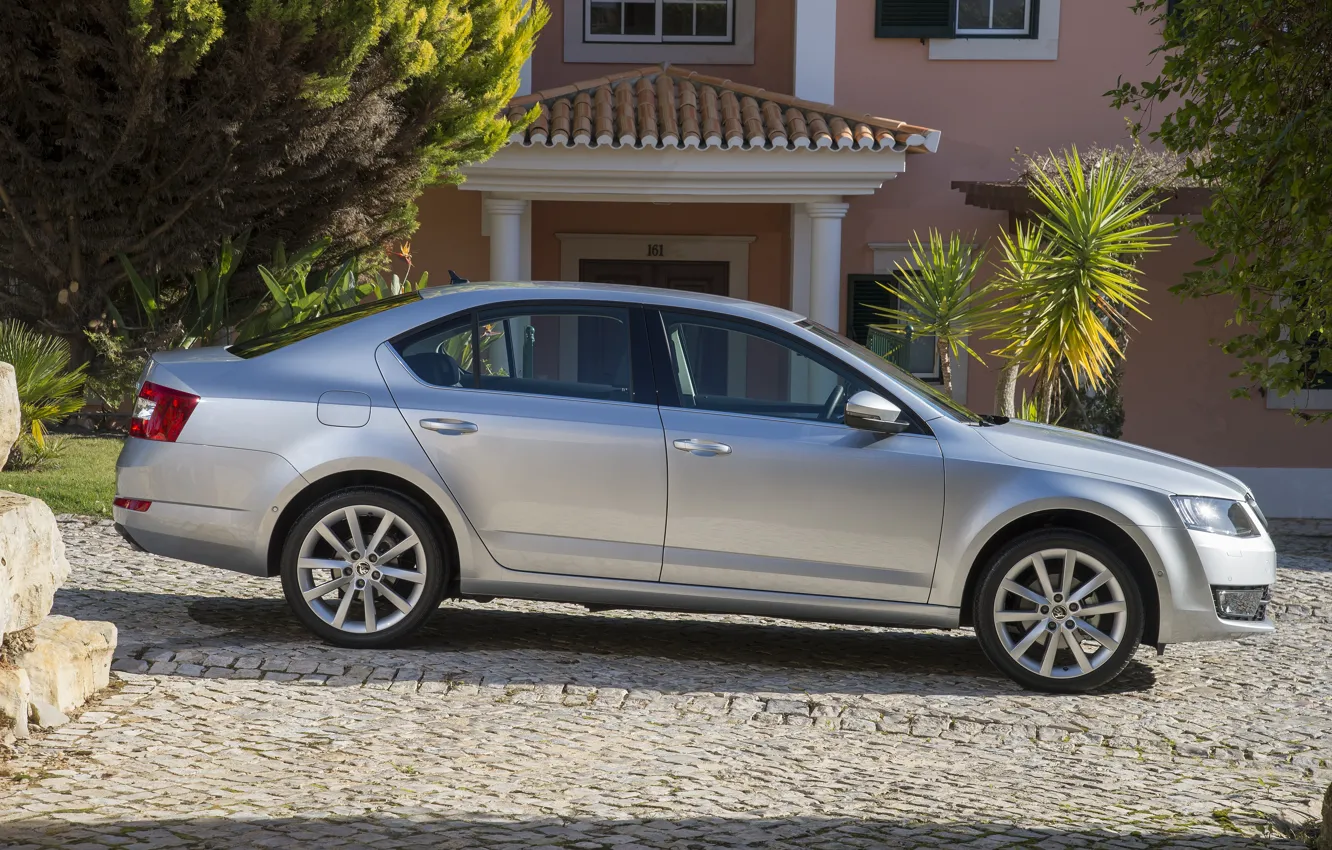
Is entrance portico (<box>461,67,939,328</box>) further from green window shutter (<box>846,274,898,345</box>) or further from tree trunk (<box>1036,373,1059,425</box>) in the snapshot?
tree trunk (<box>1036,373,1059,425</box>)

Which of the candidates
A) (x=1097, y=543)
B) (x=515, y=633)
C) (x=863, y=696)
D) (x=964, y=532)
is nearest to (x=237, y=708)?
(x=515, y=633)

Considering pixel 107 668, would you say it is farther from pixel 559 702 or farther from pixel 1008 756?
pixel 1008 756

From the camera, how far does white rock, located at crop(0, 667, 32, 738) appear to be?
529 centimetres

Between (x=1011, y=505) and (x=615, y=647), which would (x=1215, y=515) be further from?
(x=615, y=647)

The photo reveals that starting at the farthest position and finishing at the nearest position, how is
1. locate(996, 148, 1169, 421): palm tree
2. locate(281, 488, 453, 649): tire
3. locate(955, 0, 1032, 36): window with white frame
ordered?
1. locate(955, 0, 1032, 36): window with white frame
2. locate(996, 148, 1169, 421): palm tree
3. locate(281, 488, 453, 649): tire

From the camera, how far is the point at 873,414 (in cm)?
670

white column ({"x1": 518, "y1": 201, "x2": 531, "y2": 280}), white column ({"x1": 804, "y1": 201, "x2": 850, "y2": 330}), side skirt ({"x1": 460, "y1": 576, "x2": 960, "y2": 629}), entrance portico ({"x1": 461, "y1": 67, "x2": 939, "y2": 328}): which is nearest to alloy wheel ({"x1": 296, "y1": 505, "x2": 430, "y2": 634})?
side skirt ({"x1": 460, "y1": 576, "x2": 960, "y2": 629})

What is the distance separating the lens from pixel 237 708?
5.96 meters

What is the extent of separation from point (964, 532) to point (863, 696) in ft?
2.72

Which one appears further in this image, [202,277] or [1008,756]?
[202,277]

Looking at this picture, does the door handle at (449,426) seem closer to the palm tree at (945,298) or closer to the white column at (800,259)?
the palm tree at (945,298)

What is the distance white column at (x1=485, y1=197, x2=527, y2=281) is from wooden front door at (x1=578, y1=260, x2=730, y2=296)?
1.88 m

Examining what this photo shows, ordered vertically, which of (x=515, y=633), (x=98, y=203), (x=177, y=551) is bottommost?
(x=515, y=633)

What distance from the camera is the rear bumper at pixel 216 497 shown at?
6766 mm
